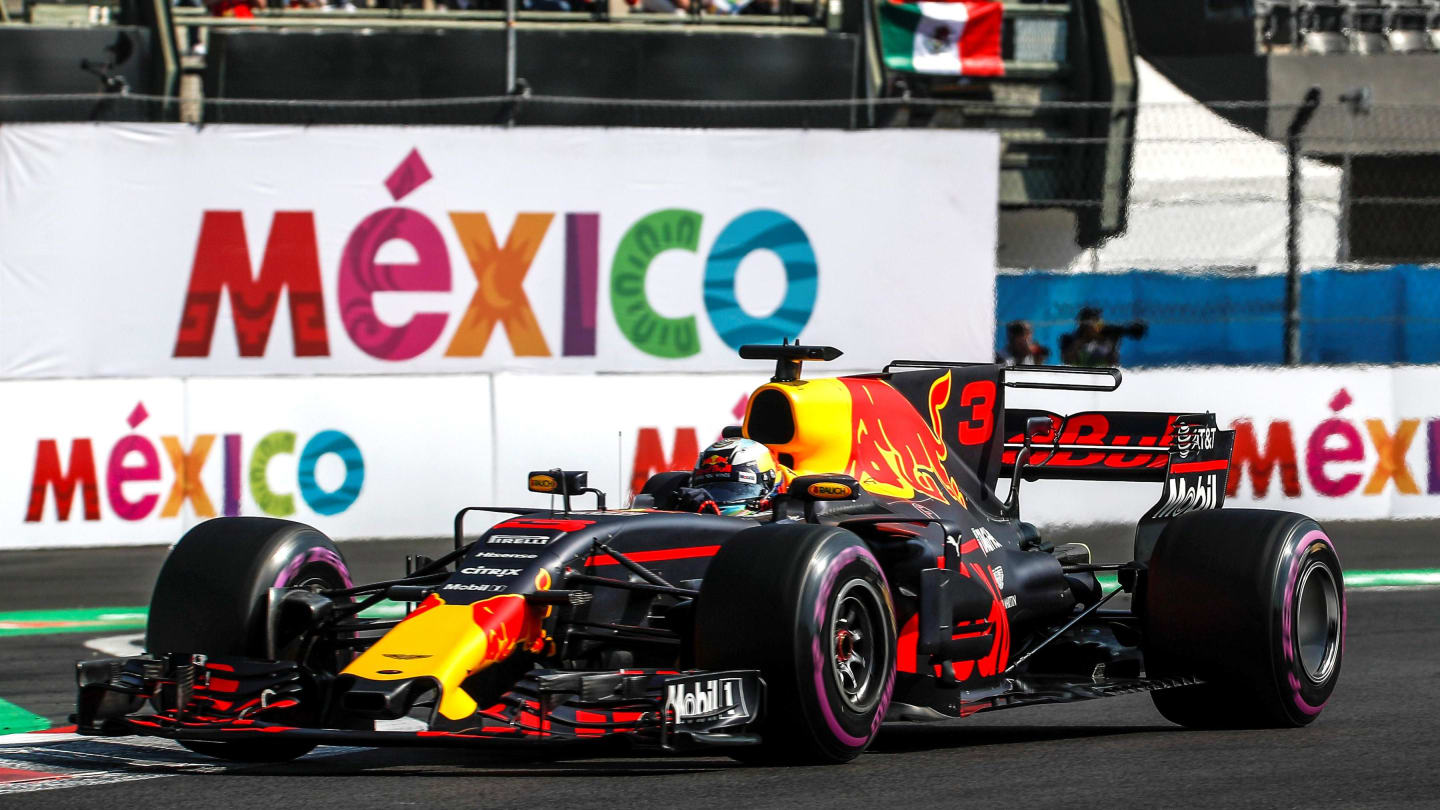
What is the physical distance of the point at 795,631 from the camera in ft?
20.0

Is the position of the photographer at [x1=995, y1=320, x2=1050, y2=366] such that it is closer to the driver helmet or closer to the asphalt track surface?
the asphalt track surface

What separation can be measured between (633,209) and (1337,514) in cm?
586

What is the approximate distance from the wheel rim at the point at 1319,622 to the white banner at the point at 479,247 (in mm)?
8881

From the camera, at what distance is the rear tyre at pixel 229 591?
6766 mm

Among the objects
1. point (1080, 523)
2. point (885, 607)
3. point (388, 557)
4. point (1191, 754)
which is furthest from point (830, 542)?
point (1080, 523)

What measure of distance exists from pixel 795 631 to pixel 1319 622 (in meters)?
2.71

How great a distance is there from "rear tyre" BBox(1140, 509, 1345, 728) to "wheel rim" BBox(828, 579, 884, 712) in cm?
150

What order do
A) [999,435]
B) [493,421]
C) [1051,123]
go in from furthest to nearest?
[1051,123] < [493,421] < [999,435]

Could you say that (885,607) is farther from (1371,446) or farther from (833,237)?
(833,237)

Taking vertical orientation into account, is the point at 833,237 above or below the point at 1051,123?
below

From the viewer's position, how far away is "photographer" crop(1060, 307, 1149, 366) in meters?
16.9

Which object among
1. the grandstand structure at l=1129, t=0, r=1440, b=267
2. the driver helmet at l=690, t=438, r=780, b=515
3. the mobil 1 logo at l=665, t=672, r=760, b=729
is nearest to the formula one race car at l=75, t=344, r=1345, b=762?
the mobil 1 logo at l=665, t=672, r=760, b=729

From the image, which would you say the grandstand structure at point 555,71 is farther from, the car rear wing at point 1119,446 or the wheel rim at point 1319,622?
the wheel rim at point 1319,622

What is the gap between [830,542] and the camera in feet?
20.8
